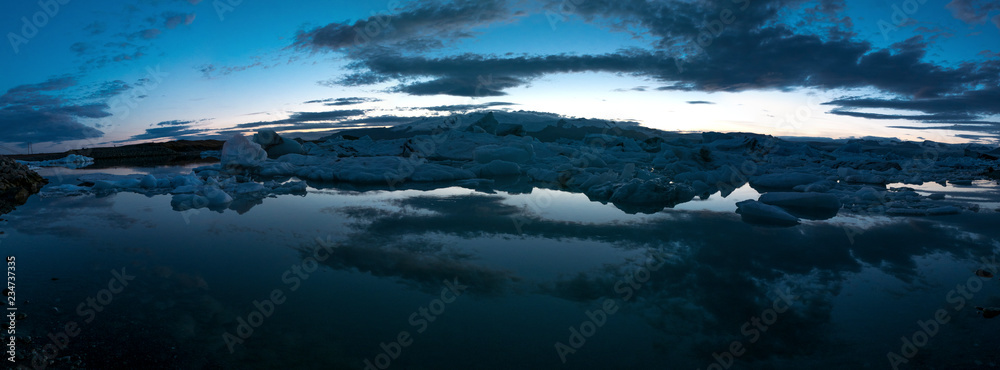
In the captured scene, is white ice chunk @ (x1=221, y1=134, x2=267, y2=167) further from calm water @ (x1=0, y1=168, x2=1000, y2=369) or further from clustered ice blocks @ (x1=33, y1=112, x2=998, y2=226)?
calm water @ (x1=0, y1=168, x2=1000, y2=369)

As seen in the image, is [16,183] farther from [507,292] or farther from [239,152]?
[507,292]

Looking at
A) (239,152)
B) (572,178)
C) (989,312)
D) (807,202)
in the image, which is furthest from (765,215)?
(239,152)

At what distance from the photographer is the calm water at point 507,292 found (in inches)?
80.0

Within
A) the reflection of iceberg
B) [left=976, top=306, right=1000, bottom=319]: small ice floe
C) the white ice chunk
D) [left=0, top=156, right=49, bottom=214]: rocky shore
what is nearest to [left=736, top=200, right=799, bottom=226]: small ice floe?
[left=976, top=306, right=1000, bottom=319]: small ice floe

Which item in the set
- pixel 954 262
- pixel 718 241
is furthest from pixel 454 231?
pixel 954 262

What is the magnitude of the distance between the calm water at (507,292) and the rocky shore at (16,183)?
2945 mm

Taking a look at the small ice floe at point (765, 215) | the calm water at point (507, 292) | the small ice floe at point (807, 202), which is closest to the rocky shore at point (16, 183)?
the calm water at point (507, 292)

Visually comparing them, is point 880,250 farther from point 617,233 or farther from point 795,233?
point 617,233

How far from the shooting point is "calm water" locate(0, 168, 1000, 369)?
80.0 inches

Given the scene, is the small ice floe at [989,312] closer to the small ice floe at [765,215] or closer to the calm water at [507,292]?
the calm water at [507,292]

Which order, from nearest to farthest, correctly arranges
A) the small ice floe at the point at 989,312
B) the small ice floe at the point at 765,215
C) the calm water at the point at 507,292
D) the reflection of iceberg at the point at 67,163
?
the calm water at the point at 507,292 < the small ice floe at the point at 989,312 < the small ice floe at the point at 765,215 < the reflection of iceberg at the point at 67,163

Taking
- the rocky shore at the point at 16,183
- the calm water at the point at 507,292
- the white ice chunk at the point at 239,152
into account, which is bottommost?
the calm water at the point at 507,292

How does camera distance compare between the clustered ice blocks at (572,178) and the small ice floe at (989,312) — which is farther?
the clustered ice blocks at (572,178)

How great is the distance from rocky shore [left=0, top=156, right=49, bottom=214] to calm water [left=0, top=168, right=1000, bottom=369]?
2.94 meters
